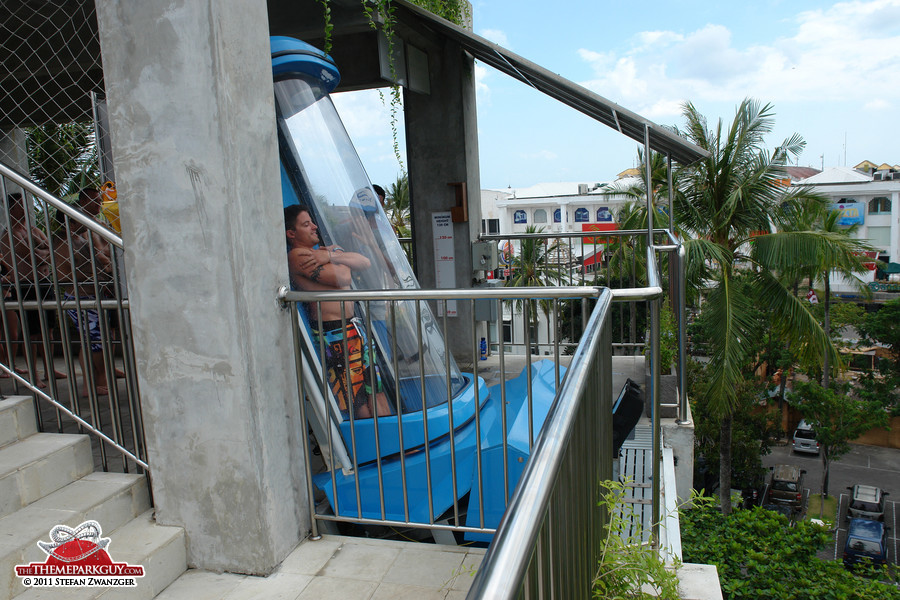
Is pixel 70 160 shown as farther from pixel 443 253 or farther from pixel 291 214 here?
pixel 443 253

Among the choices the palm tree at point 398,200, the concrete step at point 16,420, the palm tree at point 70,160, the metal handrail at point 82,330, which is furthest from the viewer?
the palm tree at point 398,200

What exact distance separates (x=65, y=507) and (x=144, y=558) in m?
0.47

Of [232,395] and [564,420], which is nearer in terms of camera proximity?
[564,420]

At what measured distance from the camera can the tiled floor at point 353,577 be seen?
2639 mm

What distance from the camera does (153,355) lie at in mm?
2797

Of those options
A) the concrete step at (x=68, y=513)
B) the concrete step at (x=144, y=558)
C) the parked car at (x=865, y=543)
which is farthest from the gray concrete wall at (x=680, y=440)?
the parked car at (x=865, y=543)

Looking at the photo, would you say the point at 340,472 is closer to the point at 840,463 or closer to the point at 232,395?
the point at 232,395

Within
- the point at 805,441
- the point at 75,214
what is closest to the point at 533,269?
the point at 75,214

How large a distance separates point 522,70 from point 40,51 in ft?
13.3

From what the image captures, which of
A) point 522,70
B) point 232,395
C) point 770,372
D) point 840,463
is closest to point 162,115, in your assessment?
point 232,395

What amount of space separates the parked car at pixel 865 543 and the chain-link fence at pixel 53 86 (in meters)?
26.9

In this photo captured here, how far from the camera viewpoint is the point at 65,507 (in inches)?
111

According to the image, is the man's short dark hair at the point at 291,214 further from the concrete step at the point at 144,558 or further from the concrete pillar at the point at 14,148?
the concrete pillar at the point at 14,148

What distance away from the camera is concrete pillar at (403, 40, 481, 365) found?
6.88 metres
